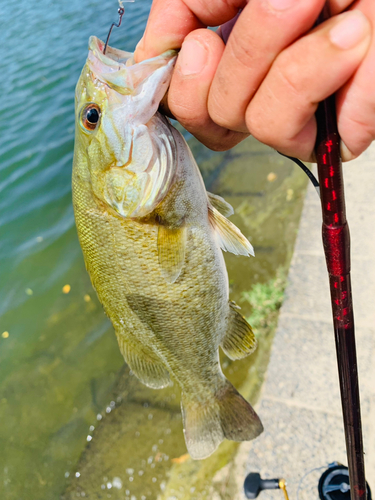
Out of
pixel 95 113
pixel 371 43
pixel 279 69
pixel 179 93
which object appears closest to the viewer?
pixel 371 43

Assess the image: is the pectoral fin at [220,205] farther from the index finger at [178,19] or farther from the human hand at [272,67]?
the index finger at [178,19]

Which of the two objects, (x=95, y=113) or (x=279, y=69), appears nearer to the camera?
(x=279, y=69)

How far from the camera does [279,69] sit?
1.05m

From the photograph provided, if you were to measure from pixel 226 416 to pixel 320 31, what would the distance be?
74.8 inches

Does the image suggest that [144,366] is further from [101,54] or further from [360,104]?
[360,104]

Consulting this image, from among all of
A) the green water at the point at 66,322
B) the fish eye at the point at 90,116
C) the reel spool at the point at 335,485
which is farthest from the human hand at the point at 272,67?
the green water at the point at 66,322

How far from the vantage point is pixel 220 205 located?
1955 mm

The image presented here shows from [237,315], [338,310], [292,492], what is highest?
[338,310]

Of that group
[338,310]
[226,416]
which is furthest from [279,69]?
[226,416]

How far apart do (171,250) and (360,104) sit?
93cm

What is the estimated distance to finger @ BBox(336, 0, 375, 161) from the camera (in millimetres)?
955

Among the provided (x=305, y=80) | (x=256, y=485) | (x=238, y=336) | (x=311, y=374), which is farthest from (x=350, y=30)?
(x=311, y=374)

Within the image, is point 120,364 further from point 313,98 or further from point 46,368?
point 313,98

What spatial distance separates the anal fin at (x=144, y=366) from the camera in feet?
6.87
